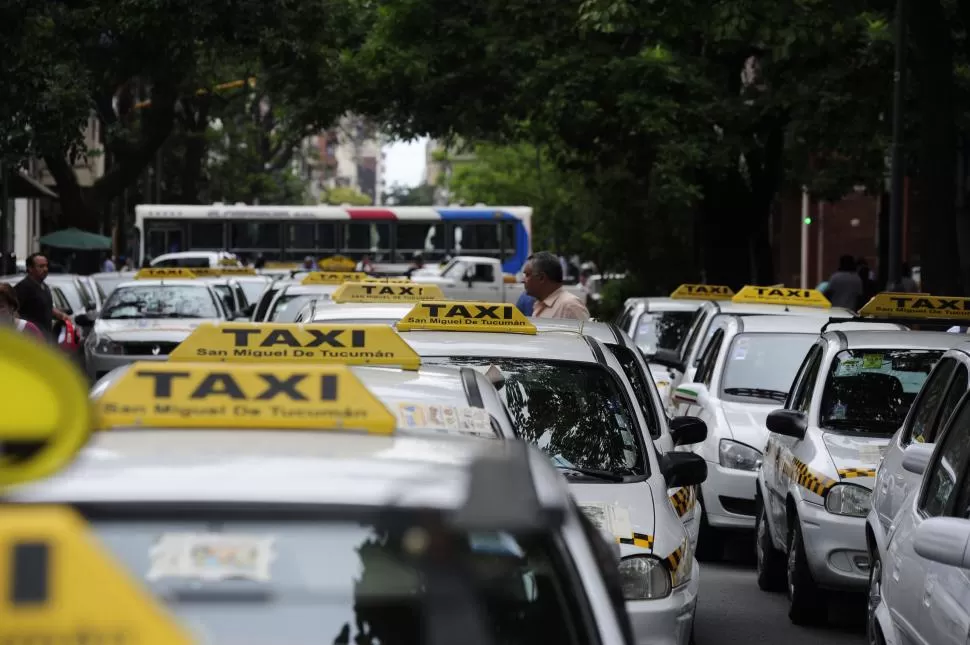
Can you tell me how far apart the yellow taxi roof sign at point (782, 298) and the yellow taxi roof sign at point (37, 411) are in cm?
1382

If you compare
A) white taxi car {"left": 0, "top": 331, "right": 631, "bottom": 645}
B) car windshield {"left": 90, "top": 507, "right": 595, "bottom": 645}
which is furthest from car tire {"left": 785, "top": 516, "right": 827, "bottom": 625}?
car windshield {"left": 90, "top": 507, "right": 595, "bottom": 645}

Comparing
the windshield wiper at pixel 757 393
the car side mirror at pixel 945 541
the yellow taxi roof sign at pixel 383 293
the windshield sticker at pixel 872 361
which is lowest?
the windshield wiper at pixel 757 393

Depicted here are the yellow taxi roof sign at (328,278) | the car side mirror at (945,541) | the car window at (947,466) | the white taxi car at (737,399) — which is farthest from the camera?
the yellow taxi roof sign at (328,278)

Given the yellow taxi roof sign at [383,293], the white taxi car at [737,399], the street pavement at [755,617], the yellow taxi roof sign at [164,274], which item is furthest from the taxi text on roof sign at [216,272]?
the street pavement at [755,617]

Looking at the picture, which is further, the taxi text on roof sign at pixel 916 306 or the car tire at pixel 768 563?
the taxi text on roof sign at pixel 916 306

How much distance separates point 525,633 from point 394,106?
88.3ft

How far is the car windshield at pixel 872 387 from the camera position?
10000mm

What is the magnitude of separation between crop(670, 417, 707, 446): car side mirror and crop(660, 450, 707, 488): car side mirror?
1.21 meters

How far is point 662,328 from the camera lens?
733 inches

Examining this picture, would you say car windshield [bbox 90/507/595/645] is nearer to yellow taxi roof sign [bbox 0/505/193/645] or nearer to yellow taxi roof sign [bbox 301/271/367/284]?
yellow taxi roof sign [bbox 0/505/193/645]

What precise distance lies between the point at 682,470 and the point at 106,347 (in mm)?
14875

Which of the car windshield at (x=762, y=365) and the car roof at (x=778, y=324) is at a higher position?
the car roof at (x=778, y=324)

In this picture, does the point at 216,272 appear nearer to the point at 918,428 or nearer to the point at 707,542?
the point at 707,542

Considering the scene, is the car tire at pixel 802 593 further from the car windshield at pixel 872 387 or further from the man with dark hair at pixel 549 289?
the man with dark hair at pixel 549 289
